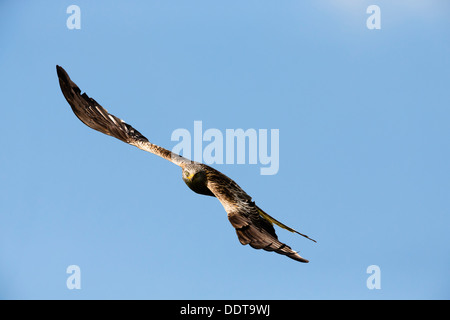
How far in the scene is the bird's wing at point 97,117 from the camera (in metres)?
18.2

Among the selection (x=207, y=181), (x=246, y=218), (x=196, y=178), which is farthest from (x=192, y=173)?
(x=246, y=218)

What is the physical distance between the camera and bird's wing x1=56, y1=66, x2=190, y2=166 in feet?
59.6

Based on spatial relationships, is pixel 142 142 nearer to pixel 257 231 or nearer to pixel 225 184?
pixel 225 184

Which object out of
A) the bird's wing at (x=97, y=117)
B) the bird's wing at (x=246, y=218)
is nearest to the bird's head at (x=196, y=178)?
the bird's wing at (x=246, y=218)

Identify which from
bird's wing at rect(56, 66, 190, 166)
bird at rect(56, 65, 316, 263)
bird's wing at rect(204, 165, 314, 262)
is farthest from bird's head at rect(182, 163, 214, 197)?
bird's wing at rect(56, 66, 190, 166)

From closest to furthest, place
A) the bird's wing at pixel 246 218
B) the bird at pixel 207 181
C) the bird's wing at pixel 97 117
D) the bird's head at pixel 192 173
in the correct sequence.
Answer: the bird's wing at pixel 246 218 < the bird at pixel 207 181 < the bird's head at pixel 192 173 < the bird's wing at pixel 97 117

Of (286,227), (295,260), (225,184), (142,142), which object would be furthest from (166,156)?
(295,260)

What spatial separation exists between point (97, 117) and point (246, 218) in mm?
6694

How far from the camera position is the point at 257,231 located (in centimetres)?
Answer: 1347

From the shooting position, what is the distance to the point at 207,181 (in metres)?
15.9

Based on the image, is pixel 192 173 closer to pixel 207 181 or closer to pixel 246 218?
pixel 207 181

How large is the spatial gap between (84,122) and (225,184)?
5101 mm

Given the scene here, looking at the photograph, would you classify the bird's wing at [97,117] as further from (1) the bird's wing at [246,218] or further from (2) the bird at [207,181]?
(1) the bird's wing at [246,218]

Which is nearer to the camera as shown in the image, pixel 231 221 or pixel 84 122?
pixel 231 221
